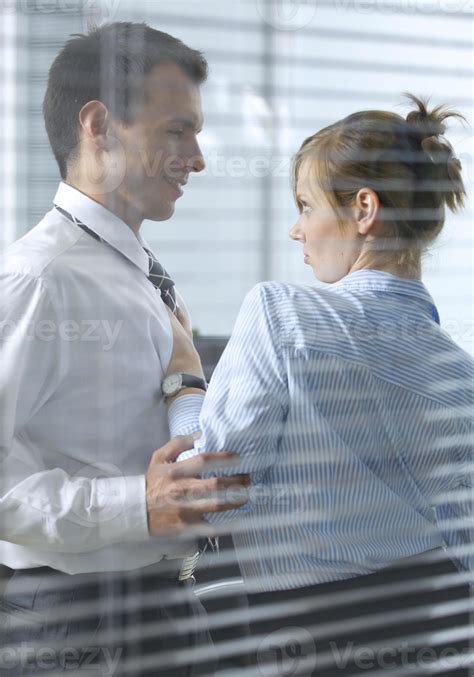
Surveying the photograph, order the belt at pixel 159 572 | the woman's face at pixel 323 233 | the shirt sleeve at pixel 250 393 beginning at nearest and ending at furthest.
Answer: the shirt sleeve at pixel 250 393, the belt at pixel 159 572, the woman's face at pixel 323 233

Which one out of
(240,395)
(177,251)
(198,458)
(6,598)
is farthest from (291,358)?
(6,598)

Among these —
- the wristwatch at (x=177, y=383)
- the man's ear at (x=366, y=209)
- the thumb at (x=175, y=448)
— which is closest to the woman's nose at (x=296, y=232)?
the man's ear at (x=366, y=209)

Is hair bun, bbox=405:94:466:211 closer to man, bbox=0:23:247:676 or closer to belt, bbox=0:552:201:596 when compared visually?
man, bbox=0:23:247:676

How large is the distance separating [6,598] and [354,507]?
636mm

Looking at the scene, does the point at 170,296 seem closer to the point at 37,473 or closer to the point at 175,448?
the point at 175,448

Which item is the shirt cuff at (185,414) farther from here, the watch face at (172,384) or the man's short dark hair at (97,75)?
the man's short dark hair at (97,75)

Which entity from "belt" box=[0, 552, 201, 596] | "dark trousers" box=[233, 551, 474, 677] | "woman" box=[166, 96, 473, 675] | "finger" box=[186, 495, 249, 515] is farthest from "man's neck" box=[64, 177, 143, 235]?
"dark trousers" box=[233, 551, 474, 677]

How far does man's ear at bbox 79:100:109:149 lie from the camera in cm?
164

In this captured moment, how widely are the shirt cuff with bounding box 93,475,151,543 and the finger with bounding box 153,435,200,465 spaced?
5 cm

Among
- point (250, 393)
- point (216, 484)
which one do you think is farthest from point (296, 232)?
point (216, 484)

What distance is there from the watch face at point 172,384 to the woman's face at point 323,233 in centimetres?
35

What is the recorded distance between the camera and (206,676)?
1.75m

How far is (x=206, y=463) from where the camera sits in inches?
60.9

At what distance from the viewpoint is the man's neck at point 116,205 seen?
1660 mm
